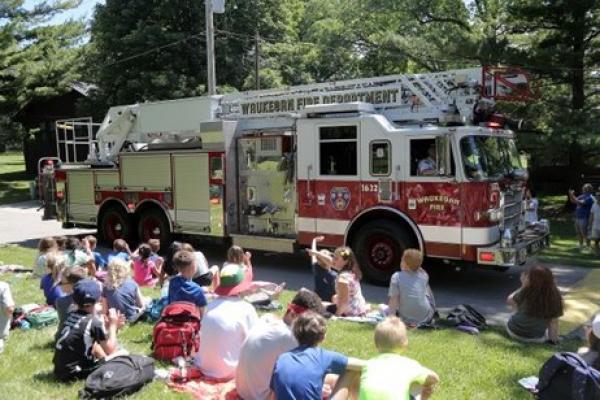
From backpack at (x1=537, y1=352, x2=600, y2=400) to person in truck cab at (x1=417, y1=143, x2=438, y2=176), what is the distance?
556cm

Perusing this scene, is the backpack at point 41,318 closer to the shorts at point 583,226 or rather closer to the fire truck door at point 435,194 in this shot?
the fire truck door at point 435,194

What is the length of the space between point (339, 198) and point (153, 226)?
15.8 feet

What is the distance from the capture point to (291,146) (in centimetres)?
1134

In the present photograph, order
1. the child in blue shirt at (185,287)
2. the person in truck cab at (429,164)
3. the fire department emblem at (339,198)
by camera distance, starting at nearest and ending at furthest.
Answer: the child in blue shirt at (185,287) < the person in truck cab at (429,164) < the fire department emblem at (339,198)

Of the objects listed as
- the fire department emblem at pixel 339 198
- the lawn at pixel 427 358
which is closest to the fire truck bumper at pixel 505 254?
the lawn at pixel 427 358

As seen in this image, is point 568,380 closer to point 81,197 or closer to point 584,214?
point 584,214

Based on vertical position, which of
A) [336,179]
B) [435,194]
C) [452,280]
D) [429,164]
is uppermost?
[429,164]

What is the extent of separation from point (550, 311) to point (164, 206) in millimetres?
8453

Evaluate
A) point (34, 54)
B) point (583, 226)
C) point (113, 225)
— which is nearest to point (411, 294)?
point (583, 226)

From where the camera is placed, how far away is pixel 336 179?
1040 cm

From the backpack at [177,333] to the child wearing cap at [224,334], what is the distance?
49cm

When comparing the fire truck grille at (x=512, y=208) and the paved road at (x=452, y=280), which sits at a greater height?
the fire truck grille at (x=512, y=208)

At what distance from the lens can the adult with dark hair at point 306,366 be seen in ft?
12.9

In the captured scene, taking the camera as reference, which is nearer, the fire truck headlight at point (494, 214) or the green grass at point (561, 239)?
the fire truck headlight at point (494, 214)
